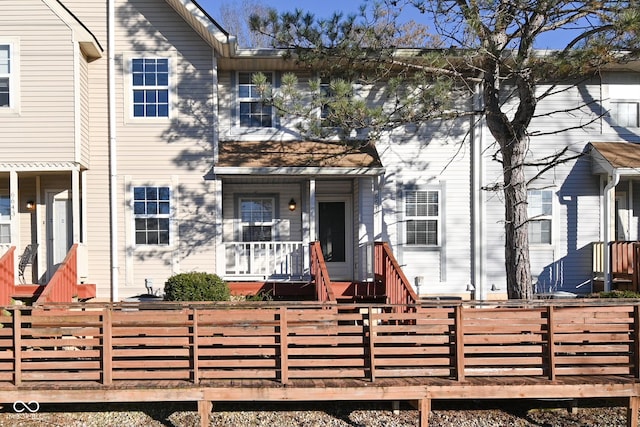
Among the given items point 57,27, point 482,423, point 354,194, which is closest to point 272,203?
point 354,194

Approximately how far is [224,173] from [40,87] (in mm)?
3973

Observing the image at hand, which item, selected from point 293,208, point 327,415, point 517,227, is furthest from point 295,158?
point 327,415

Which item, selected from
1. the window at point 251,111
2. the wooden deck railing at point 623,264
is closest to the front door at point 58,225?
the window at point 251,111

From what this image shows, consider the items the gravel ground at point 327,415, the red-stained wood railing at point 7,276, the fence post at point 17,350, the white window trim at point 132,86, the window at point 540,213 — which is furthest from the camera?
the window at point 540,213

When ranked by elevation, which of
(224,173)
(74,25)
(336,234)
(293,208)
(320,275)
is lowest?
(320,275)

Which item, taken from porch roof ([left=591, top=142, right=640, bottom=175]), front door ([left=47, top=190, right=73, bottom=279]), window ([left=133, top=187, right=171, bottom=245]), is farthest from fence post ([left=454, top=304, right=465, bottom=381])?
front door ([left=47, top=190, right=73, bottom=279])

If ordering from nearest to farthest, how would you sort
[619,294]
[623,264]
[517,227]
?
[517,227]
[619,294]
[623,264]

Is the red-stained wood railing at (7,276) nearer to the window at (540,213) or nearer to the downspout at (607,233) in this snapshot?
the window at (540,213)

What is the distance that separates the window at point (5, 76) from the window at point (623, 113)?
13.2 metres

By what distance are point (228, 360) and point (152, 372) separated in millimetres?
960

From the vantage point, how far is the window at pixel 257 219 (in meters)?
12.1

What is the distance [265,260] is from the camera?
10953 mm

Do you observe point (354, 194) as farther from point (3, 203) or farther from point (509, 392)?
point (3, 203)

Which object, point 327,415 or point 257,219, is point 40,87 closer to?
point 257,219
